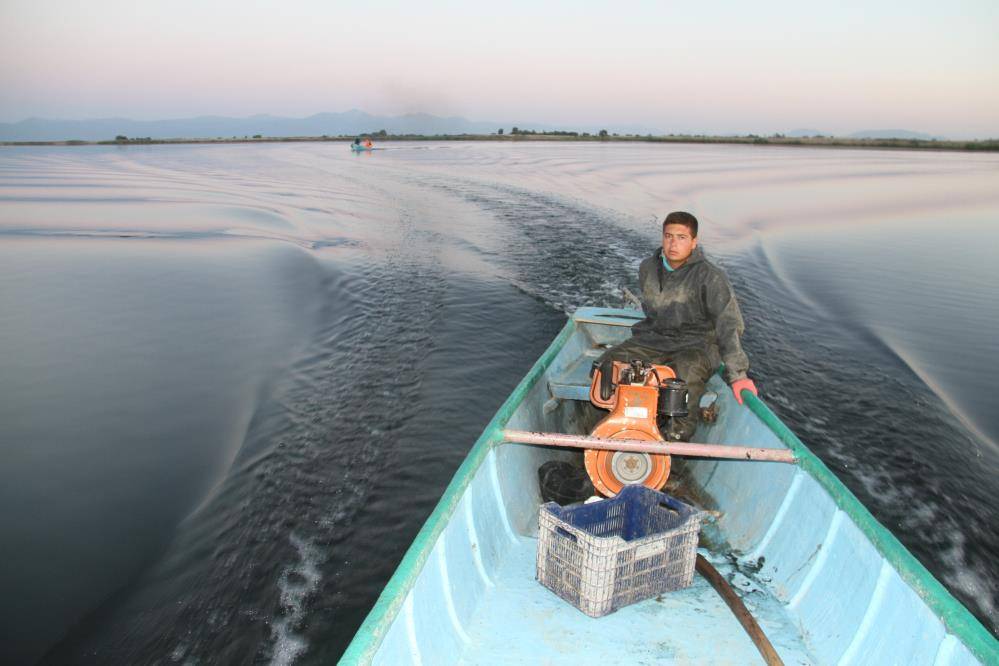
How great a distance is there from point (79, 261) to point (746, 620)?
1690 cm

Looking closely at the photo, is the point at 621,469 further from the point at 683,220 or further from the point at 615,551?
the point at 683,220

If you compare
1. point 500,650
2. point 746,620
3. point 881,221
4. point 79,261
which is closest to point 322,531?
point 500,650

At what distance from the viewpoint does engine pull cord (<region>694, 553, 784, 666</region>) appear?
3.72m

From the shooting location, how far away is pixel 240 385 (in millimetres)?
9234

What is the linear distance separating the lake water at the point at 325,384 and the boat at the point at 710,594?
4.54 feet

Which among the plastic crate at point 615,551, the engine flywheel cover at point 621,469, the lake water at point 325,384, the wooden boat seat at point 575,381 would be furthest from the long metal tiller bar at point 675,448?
the lake water at point 325,384

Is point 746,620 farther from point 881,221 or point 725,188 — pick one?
point 725,188

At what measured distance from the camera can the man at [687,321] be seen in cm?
594

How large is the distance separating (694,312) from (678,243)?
746 mm

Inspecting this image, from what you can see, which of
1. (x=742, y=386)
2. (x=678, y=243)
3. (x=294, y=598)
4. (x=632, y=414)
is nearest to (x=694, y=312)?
(x=678, y=243)

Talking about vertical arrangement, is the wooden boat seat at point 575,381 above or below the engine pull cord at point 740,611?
below

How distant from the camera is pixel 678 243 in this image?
6.00 meters

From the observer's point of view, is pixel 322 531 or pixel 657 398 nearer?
pixel 657 398

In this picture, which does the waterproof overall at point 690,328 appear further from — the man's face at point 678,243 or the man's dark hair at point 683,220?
the man's dark hair at point 683,220
